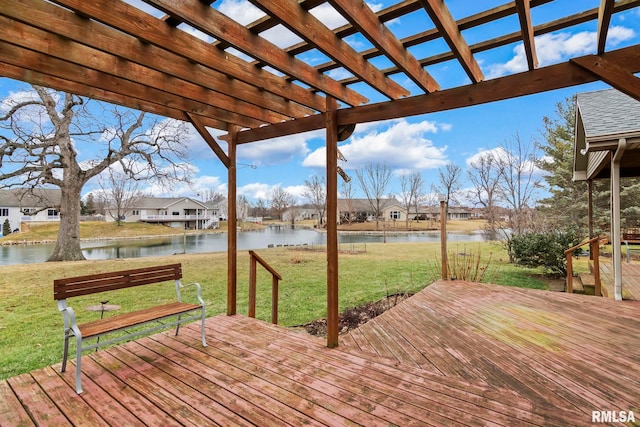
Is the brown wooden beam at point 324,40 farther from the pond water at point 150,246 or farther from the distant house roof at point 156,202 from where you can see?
the distant house roof at point 156,202

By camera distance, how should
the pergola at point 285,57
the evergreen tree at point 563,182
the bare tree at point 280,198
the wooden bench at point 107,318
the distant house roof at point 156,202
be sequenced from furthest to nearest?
the bare tree at point 280,198
the distant house roof at point 156,202
the evergreen tree at point 563,182
the wooden bench at point 107,318
the pergola at point 285,57

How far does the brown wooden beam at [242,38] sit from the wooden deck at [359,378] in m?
2.35

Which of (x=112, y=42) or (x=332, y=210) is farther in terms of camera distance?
(x=332, y=210)

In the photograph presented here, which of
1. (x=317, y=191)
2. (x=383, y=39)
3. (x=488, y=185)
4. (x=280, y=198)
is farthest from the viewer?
(x=280, y=198)

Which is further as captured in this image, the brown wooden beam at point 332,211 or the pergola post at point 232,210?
the pergola post at point 232,210

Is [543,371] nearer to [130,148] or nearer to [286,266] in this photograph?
[286,266]

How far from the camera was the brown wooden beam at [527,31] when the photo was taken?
5.61ft

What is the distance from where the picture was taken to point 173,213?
45.2m

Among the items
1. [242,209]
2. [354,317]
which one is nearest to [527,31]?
[354,317]

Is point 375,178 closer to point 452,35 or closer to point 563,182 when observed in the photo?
point 563,182

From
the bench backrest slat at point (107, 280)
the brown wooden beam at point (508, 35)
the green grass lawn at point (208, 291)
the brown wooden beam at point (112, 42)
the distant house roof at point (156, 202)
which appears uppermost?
the distant house roof at point (156, 202)

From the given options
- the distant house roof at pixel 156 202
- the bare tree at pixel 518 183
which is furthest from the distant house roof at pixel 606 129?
the distant house roof at pixel 156 202

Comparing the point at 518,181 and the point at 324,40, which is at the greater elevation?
the point at 518,181

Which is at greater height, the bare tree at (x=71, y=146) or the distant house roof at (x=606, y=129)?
the bare tree at (x=71, y=146)
